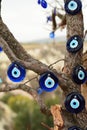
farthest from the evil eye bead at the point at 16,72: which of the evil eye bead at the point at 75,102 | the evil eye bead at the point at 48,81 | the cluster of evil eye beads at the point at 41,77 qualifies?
the evil eye bead at the point at 75,102

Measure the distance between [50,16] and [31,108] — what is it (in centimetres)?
1045

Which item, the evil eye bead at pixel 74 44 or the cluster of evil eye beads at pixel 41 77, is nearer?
the cluster of evil eye beads at pixel 41 77

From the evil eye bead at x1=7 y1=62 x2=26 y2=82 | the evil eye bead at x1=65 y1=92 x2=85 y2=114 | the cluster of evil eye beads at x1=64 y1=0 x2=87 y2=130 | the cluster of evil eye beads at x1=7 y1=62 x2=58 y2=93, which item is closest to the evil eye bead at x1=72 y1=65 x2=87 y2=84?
the cluster of evil eye beads at x1=64 y1=0 x2=87 y2=130

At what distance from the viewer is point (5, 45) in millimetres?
4473

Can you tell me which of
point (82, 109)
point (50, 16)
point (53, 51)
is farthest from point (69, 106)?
point (53, 51)

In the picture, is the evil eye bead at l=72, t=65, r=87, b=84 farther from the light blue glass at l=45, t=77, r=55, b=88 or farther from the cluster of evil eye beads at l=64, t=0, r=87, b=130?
the light blue glass at l=45, t=77, r=55, b=88

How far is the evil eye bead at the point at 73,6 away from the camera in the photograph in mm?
4527

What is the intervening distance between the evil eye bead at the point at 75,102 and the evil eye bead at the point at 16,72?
0.48 metres

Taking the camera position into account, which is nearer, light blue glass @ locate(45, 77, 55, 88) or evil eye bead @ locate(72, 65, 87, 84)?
light blue glass @ locate(45, 77, 55, 88)

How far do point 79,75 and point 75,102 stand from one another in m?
0.28

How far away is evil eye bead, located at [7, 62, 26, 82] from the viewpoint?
423cm

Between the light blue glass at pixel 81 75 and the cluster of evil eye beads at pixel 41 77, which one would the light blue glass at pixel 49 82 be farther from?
the light blue glass at pixel 81 75

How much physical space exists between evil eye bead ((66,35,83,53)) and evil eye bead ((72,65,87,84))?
6.7 inches

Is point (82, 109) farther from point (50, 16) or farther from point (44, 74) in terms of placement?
point (50, 16)
